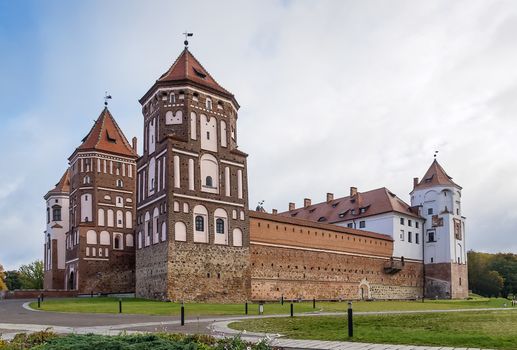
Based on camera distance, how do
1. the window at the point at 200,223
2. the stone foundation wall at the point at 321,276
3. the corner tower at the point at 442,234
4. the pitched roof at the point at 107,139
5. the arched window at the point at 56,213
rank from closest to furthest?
the window at the point at 200,223, the stone foundation wall at the point at 321,276, the pitched roof at the point at 107,139, the arched window at the point at 56,213, the corner tower at the point at 442,234

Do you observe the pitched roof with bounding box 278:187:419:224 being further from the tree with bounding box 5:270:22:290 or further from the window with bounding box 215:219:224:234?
the tree with bounding box 5:270:22:290

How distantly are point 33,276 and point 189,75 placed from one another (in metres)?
46.1

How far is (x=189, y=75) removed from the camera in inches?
1742

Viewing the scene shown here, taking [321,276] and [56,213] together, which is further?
[56,213]

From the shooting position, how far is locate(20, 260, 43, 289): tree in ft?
242

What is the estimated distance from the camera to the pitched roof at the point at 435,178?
70.0 metres

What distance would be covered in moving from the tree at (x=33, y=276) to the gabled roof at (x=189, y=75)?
39253mm

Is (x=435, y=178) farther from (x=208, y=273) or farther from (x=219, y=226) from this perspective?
(x=208, y=273)

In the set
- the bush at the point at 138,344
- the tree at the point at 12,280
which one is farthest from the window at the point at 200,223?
the tree at the point at 12,280

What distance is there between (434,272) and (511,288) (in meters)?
28.5

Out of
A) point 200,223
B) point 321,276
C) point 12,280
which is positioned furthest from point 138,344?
point 12,280

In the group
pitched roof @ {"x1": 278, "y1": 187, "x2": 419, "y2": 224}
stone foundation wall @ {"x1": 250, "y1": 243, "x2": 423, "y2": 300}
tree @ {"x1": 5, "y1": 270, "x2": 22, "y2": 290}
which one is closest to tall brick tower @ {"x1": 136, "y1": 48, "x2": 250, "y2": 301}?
stone foundation wall @ {"x1": 250, "y1": 243, "x2": 423, "y2": 300}

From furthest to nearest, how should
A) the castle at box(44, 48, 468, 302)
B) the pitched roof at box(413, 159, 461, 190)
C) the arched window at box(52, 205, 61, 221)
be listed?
1. the pitched roof at box(413, 159, 461, 190)
2. the arched window at box(52, 205, 61, 221)
3. the castle at box(44, 48, 468, 302)

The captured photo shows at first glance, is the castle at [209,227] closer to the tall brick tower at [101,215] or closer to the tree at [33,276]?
the tall brick tower at [101,215]
